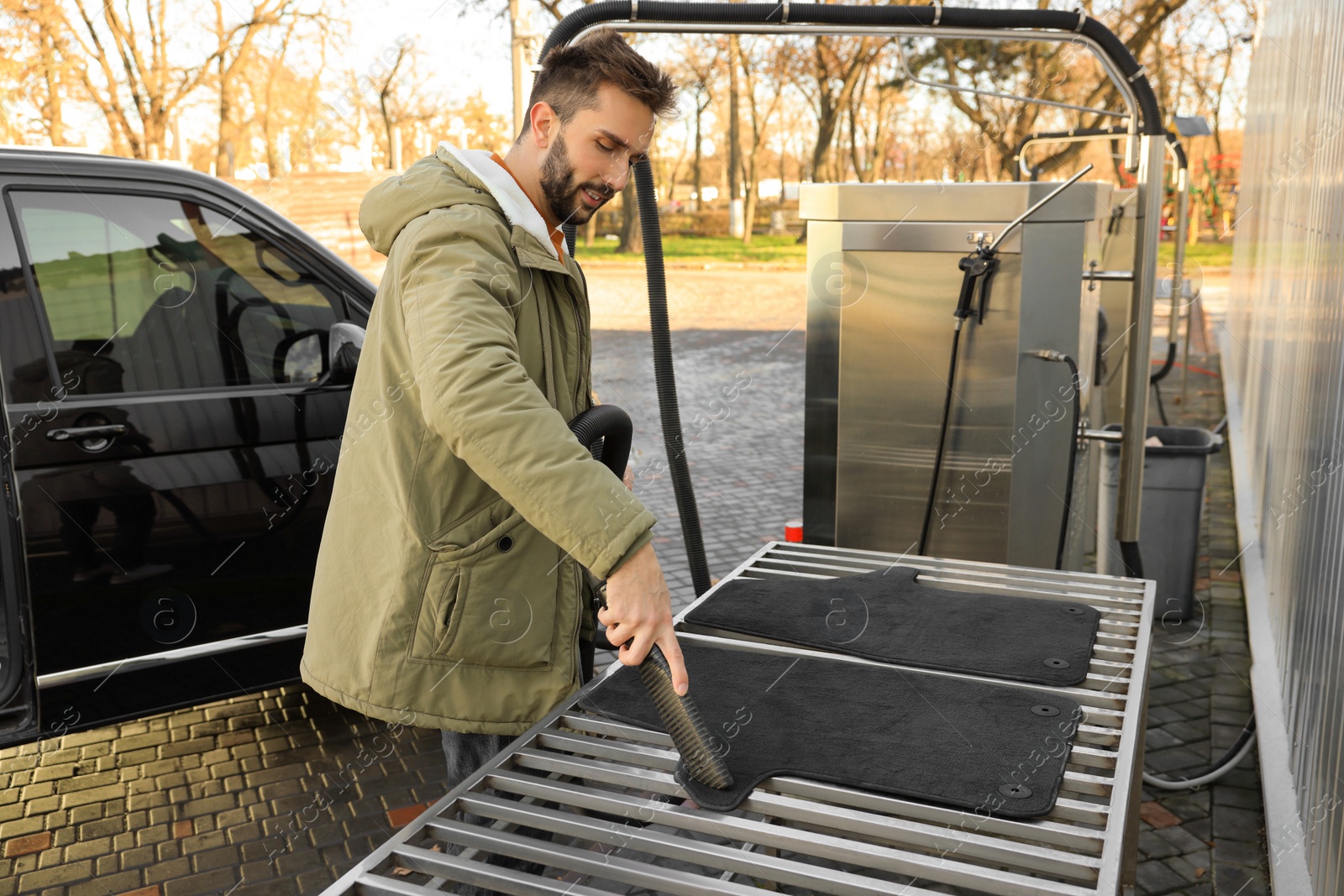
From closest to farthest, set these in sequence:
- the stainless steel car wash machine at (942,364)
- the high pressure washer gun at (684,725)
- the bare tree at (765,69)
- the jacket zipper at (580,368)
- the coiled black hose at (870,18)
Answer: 1. the high pressure washer gun at (684,725)
2. the jacket zipper at (580,368)
3. the coiled black hose at (870,18)
4. the stainless steel car wash machine at (942,364)
5. the bare tree at (765,69)

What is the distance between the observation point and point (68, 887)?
3.15 metres

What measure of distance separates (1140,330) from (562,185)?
A: 2210 mm

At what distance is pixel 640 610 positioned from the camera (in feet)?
5.24

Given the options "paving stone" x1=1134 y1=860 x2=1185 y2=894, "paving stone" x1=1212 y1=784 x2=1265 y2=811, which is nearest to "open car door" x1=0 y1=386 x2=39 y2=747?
"paving stone" x1=1134 y1=860 x2=1185 y2=894

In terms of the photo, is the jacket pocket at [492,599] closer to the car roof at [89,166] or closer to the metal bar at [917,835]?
the metal bar at [917,835]

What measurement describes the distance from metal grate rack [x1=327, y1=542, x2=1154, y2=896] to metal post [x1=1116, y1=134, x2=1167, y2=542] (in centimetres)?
170

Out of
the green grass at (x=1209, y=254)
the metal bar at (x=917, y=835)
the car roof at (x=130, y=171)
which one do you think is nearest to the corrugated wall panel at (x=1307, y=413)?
the metal bar at (x=917, y=835)

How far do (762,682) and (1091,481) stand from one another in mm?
3814

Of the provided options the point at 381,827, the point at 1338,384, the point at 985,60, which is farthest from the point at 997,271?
the point at 985,60

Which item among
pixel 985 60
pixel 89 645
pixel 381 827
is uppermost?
pixel 985 60

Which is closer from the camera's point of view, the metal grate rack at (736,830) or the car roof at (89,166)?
the metal grate rack at (736,830)

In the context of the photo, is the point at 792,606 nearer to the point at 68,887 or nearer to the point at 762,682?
the point at 762,682

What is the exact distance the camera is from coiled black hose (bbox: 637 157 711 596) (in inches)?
138

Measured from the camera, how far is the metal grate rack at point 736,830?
1.49m
